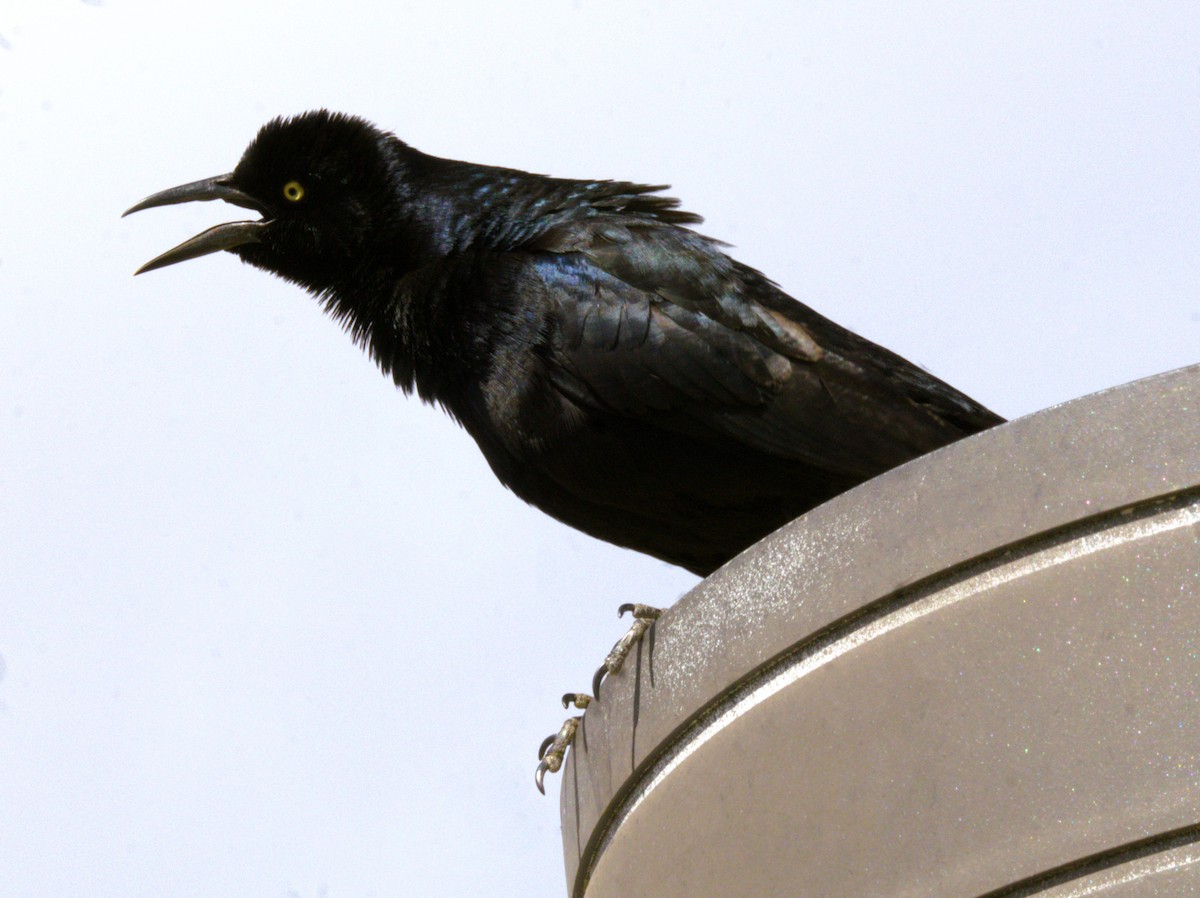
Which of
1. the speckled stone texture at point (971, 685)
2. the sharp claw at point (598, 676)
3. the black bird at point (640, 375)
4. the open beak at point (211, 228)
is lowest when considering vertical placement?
the speckled stone texture at point (971, 685)

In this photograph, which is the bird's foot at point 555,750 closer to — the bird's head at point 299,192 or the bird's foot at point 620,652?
the bird's foot at point 620,652

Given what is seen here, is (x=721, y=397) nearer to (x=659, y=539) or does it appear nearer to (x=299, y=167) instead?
(x=659, y=539)

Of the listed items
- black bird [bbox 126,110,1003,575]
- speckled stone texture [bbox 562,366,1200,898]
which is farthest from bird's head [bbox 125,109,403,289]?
speckled stone texture [bbox 562,366,1200,898]

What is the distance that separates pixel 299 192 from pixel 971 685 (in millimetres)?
4723

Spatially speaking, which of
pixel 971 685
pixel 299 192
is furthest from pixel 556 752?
pixel 299 192

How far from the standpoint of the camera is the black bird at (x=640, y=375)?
531cm

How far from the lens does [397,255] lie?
6.27 metres

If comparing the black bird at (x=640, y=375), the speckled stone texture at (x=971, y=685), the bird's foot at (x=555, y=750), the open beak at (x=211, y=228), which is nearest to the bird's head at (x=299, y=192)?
the open beak at (x=211, y=228)

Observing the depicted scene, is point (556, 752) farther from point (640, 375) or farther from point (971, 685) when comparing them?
point (971, 685)

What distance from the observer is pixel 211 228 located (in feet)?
22.4

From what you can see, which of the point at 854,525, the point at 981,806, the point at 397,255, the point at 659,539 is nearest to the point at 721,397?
the point at 659,539

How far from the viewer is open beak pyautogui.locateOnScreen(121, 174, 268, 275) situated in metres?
6.74

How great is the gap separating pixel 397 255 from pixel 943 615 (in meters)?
3.80

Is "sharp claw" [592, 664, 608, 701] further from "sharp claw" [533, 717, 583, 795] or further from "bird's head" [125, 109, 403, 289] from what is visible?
"bird's head" [125, 109, 403, 289]
